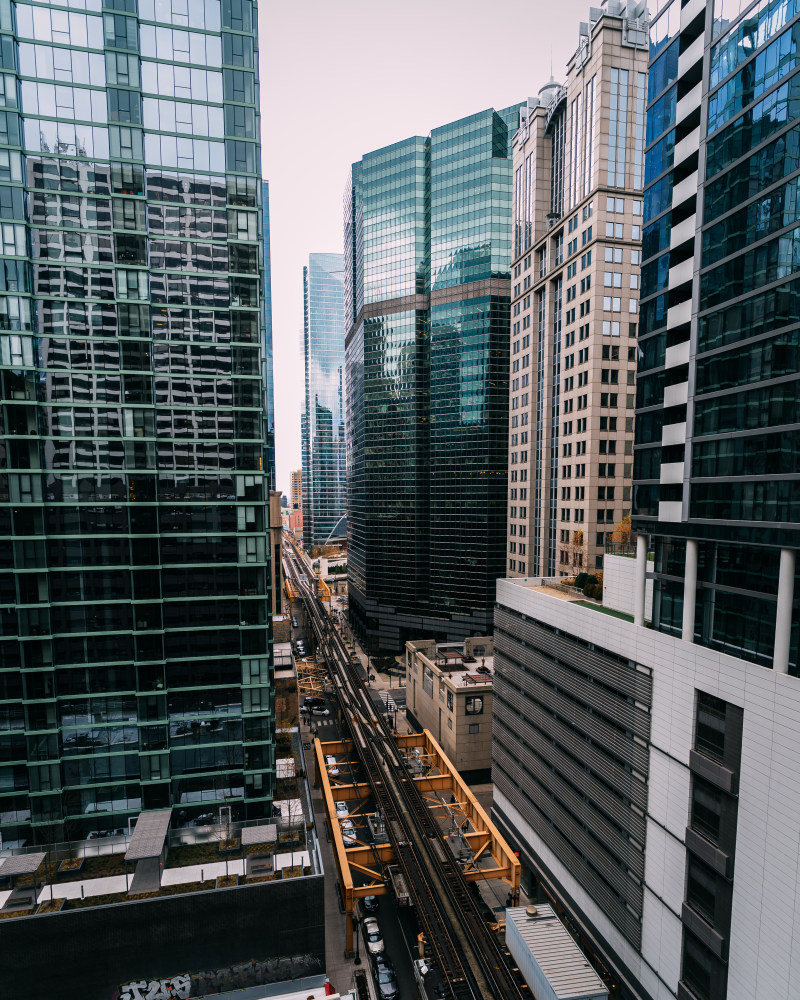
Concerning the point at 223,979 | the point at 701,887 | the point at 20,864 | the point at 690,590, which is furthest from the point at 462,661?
the point at 20,864

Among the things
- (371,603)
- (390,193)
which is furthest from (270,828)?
(390,193)

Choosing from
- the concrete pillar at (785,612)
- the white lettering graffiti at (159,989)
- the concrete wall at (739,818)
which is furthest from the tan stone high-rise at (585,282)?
the white lettering graffiti at (159,989)

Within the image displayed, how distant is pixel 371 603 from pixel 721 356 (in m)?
105

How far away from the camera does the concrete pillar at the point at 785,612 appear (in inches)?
954

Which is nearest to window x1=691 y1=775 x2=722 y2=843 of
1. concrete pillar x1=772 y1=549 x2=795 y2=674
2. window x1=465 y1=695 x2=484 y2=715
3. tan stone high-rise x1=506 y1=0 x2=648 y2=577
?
concrete pillar x1=772 y1=549 x2=795 y2=674

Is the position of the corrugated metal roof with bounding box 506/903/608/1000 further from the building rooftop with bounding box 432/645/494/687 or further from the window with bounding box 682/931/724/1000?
the building rooftop with bounding box 432/645/494/687

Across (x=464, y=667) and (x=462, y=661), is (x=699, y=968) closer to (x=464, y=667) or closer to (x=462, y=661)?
(x=464, y=667)

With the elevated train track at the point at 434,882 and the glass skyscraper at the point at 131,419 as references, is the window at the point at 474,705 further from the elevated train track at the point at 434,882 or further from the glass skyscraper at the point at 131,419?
the glass skyscraper at the point at 131,419

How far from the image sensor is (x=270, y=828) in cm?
4334

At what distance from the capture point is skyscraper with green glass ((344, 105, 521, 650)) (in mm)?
109062

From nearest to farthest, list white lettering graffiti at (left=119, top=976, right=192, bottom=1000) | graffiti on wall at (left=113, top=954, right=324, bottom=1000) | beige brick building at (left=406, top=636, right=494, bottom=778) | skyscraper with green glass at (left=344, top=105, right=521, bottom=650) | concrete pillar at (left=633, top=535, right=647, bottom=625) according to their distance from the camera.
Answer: concrete pillar at (left=633, top=535, right=647, bottom=625), white lettering graffiti at (left=119, top=976, right=192, bottom=1000), graffiti on wall at (left=113, top=954, right=324, bottom=1000), beige brick building at (left=406, top=636, right=494, bottom=778), skyscraper with green glass at (left=344, top=105, right=521, bottom=650)

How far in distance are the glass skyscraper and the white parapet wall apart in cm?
2987

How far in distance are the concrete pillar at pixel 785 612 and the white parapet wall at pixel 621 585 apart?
10999mm

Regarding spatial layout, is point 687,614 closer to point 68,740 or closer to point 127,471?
point 127,471
